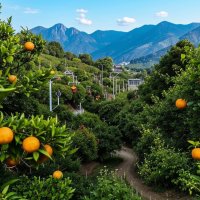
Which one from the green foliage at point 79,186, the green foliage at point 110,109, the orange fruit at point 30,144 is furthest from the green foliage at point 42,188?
the green foliage at point 110,109

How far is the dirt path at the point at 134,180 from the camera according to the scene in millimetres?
18188

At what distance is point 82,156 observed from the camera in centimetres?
2550

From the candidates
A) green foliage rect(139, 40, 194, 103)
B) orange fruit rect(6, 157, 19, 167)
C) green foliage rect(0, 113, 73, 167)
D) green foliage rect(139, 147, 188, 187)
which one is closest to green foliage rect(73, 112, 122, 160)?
green foliage rect(139, 40, 194, 103)

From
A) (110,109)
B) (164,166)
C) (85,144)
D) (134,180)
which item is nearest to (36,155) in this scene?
(164,166)

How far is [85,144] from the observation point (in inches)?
974

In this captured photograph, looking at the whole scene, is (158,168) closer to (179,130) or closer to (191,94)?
(179,130)

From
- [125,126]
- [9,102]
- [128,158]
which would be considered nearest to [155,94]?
[125,126]

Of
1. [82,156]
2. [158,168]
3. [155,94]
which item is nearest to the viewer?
[158,168]

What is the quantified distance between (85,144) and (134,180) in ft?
13.9

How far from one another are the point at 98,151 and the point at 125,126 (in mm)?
3062

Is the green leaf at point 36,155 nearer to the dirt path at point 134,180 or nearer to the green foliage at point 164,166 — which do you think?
the green foliage at point 164,166

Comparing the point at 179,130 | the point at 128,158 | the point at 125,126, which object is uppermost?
the point at 179,130

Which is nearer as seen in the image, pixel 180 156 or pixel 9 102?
pixel 9 102

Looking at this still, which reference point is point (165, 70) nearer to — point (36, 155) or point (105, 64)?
point (36, 155)
